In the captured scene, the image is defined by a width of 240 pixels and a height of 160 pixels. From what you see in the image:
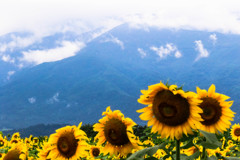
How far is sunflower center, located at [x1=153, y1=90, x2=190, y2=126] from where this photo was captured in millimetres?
3271

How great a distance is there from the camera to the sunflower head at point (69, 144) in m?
4.62

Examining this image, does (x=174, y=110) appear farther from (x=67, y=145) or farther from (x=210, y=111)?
(x=67, y=145)

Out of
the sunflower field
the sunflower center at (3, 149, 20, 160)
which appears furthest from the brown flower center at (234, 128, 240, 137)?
the sunflower center at (3, 149, 20, 160)

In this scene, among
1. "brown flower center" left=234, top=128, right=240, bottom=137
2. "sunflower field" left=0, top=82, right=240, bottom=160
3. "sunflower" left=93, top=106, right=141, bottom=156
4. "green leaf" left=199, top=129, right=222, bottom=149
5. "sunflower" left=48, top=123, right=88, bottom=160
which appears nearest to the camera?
A: "green leaf" left=199, top=129, right=222, bottom=149

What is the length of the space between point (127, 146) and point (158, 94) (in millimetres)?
1128

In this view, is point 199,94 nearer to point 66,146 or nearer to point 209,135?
point 209,135

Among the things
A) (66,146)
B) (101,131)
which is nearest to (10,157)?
(66,146)

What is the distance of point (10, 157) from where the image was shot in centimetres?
511

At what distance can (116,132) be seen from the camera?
165 inches

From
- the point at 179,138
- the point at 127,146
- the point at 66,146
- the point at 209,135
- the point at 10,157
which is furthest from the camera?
the point at 10,157

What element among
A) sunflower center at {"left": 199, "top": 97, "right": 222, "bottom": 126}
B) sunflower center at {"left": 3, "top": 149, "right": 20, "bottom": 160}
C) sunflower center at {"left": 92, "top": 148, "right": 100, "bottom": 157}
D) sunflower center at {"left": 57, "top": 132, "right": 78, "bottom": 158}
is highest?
sunflower center at {"left": 92, "top": 148, "right": 100, "bottom": 157}

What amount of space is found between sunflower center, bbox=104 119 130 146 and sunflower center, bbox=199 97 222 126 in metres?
Result: 1.04

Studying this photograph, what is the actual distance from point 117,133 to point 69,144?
90 cm

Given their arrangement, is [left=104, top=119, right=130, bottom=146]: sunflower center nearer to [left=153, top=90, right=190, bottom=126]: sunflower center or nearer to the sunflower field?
the sunflower field
